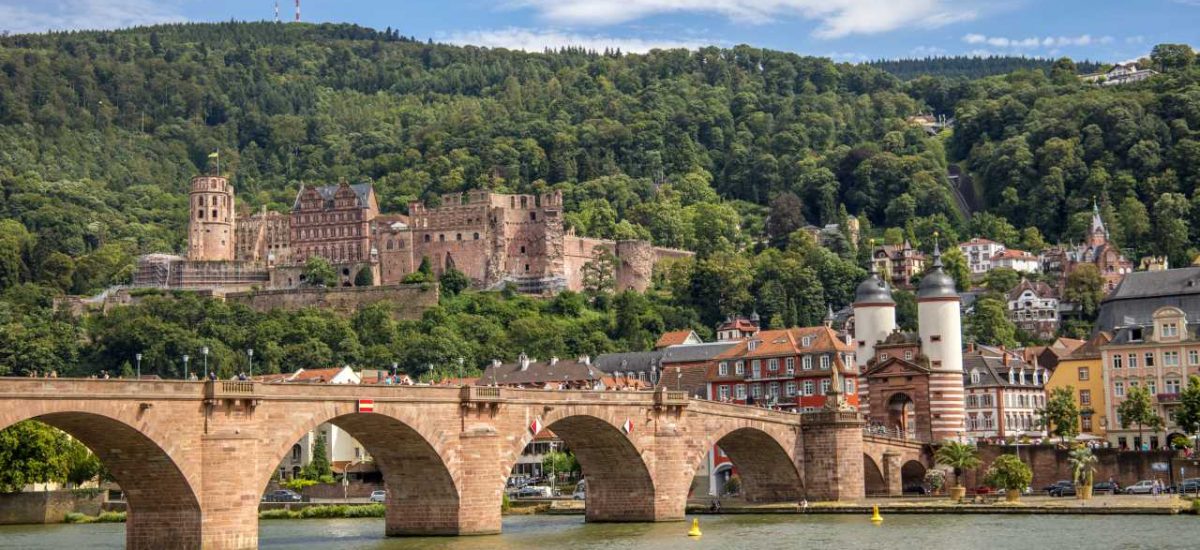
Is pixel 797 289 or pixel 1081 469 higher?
pixel 797 289

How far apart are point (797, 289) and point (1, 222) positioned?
298 ft

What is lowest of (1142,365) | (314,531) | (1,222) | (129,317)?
(314,531)

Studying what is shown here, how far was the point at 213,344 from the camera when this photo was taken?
5748 inches

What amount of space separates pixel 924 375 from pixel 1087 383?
47.0 feet

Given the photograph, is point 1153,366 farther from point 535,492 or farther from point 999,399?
point 535,492

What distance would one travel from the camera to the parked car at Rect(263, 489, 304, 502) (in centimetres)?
10469

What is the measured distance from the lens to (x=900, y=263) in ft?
589

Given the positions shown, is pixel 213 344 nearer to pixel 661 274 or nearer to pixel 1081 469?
pixel 661 274

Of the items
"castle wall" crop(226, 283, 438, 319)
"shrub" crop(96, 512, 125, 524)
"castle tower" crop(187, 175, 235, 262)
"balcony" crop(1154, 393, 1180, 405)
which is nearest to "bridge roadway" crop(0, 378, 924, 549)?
"balcony" crop(1154, 393, 1180, 405)

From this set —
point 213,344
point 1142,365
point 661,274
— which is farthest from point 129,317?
point 1142,365

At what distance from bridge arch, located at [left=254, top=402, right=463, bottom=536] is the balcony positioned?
47.0 m

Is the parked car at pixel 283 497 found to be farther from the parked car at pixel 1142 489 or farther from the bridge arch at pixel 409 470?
the parked car at pixel 1142 489

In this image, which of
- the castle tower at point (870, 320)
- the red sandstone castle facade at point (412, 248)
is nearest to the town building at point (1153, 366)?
the castle tower at point (870, 320)

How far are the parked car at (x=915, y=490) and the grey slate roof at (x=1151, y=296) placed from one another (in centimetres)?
1727
